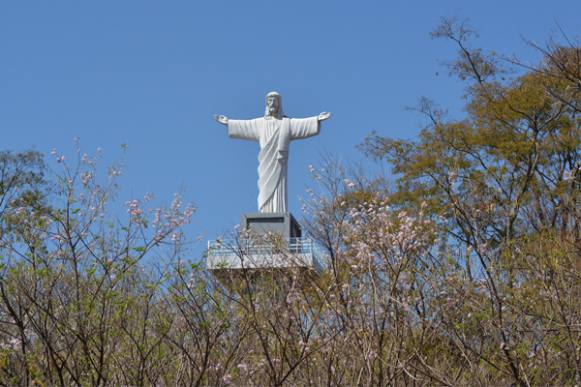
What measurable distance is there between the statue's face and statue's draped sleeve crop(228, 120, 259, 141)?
0.47 meters

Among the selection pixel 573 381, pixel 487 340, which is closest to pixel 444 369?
pixel 487 340

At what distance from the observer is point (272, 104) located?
82.8ft

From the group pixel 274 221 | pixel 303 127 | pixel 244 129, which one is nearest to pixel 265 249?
pixel 274 221

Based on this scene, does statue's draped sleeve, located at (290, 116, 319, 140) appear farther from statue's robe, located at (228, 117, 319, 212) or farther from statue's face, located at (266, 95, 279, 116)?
statue's face, located at (266, 95, 279, 116)

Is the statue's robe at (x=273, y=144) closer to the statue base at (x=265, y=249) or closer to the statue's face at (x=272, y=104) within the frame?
the statue's face at (x=272, y=104)

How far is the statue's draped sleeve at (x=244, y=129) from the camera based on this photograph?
25188 mm

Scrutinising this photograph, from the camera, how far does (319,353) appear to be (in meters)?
11.2

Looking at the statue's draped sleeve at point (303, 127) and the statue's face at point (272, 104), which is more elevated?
the statue's face at point (272, 104)

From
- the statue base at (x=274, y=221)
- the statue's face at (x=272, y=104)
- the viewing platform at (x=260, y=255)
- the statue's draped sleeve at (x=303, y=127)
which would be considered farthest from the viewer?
the statue's face at (x=272, y=104)

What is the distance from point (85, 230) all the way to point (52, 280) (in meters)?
0.63

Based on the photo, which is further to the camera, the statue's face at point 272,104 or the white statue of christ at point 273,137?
the statue's face at point 272,104

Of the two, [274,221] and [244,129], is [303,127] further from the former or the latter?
[274,221]

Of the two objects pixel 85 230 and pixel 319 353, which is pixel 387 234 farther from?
pixel 85 230

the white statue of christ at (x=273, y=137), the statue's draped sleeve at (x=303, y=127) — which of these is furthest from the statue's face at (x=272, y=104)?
the statue's draped sleeve at (x=303, y=127)
